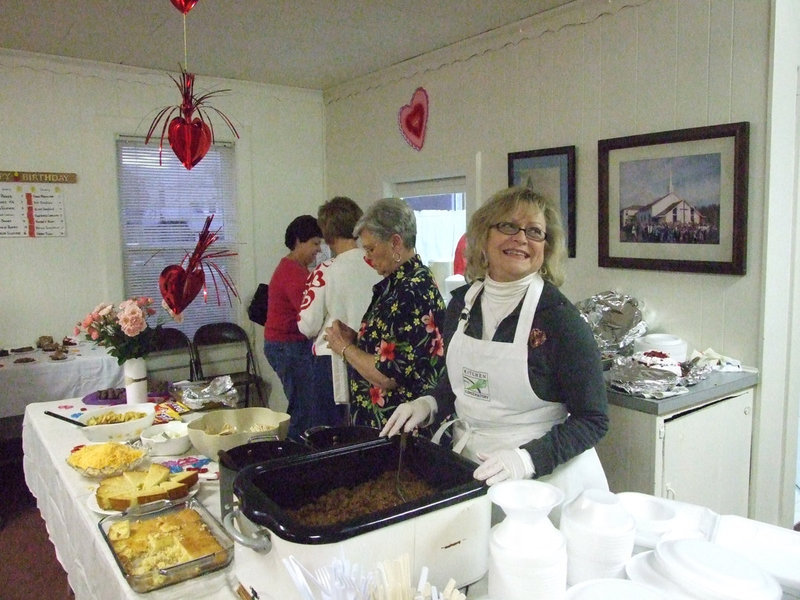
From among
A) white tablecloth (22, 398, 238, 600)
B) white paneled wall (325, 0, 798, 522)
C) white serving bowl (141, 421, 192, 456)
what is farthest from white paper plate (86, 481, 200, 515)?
white paneled wall (325, 0, 798, 522)

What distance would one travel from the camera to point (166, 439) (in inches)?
80.9

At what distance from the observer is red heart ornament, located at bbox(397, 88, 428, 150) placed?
4.03 m

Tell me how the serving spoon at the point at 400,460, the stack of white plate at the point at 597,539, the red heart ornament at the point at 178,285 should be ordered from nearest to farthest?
1. the stack of white plate at the point at 597,539
2. the serving spoon at the point at 400,460
3. the red heart ornament at the point at 178,285

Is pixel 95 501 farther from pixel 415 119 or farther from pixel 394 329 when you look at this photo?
pixel 415 119

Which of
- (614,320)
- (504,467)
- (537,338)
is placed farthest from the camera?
(614,320)

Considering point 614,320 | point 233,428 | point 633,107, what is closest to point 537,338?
point 233,428

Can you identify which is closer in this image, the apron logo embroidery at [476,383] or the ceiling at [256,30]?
the apron logo embroidery at [476,383]

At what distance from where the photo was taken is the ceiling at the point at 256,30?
306 cm


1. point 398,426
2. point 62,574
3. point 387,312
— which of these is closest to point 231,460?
point 398,426

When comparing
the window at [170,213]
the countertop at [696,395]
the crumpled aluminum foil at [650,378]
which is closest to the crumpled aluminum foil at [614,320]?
the crumpled aluminum foil at [650,378]

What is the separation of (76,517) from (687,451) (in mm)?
1942

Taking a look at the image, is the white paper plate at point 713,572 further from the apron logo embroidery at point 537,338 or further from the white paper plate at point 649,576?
the apron logo embroidery at point 537,338

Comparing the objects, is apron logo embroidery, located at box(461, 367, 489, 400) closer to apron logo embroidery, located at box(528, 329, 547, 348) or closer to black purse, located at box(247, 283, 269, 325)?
apron logo embroidery, located at box(528, 329, 547, 348)

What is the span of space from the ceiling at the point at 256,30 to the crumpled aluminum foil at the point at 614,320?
1410 millimetres
